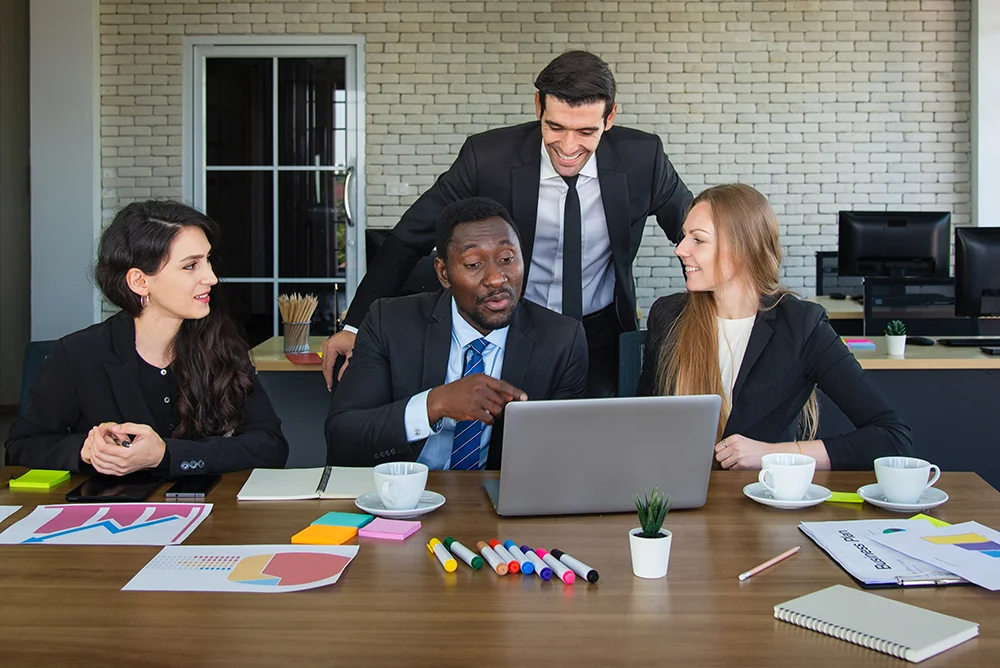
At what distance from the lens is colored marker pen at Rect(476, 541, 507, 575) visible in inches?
58.2

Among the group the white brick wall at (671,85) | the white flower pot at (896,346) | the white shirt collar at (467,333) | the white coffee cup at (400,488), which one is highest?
the white brick wall at (671,85)

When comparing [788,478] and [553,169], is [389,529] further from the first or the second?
[553,169]

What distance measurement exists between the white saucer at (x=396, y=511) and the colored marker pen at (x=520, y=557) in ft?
0.74

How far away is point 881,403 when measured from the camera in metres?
2.39

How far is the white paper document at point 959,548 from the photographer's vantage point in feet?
4.84

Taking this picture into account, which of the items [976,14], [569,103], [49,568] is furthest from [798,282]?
[49,568]

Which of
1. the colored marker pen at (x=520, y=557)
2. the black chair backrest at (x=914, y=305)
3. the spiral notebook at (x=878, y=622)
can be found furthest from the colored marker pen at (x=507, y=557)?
the black chair backrest at (x=914, y=305)

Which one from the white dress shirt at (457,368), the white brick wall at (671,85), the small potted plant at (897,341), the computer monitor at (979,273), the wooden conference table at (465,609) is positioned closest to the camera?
the wooden conference table at (465,609)

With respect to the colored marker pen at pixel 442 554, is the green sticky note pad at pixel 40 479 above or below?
above

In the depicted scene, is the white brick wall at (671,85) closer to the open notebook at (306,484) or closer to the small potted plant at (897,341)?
the small potted plant at (897,341)

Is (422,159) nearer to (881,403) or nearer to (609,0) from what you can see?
(609,0)

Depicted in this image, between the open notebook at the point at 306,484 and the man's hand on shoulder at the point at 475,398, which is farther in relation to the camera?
the man's hand on shoulder at the point at 475,398

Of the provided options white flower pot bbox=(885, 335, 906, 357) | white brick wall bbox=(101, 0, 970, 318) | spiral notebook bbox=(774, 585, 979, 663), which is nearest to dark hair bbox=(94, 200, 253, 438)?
spiral notebook bbox=(774, 585, 979, 663)

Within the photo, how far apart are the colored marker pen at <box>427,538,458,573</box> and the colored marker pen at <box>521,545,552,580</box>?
11 cm
